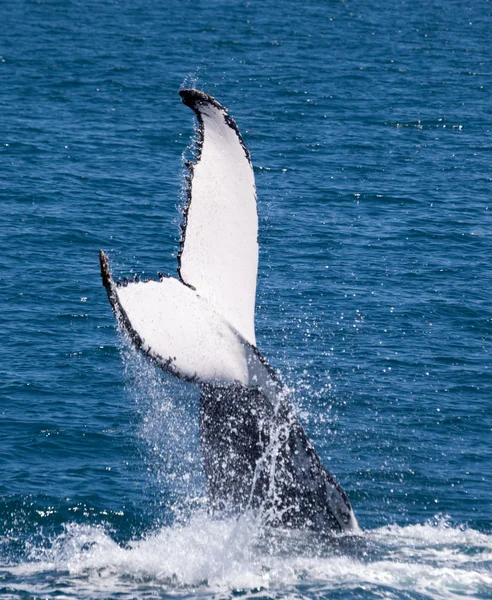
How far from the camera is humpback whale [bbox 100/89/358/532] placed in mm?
9094

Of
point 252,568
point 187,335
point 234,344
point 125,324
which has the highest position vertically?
point 125,324

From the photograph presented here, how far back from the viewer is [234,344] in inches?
357

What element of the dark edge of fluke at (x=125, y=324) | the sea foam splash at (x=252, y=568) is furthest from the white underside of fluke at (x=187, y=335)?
the sea foam splash at (x=252, y=568)

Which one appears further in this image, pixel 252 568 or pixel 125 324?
pixel 252 568

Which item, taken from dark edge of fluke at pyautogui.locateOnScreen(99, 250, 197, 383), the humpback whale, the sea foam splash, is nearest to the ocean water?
the sea foam splash

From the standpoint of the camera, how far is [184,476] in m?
14.9

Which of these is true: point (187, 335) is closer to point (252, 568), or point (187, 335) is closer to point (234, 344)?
point (234, 344)

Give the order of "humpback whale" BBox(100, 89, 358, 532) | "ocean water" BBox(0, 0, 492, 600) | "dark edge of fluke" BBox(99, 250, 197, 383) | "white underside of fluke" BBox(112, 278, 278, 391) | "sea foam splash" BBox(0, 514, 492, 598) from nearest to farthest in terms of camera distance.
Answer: "dark edge of fluke" BBox(99, 250, 197, 383)
"white underside of fluke" BBox(112, 278, 278, 391)
"humpback whale" BBox(100, 89, 358, 532)
"sea foam splash" BBox(0, 514, 492, 598)
"ocean water" BBox(0, 0, 492, 600)

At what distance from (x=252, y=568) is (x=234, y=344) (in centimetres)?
337

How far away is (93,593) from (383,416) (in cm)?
695

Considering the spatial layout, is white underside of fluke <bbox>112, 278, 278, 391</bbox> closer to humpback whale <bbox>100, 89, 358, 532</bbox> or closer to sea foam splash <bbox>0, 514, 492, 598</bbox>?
humpback whale <bbox>100, 89, 358, 532</bbox>

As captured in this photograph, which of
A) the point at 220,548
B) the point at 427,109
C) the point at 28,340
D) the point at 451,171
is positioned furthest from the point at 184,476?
the point at 427,109

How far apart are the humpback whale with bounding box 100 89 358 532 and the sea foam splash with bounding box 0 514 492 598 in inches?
23.5

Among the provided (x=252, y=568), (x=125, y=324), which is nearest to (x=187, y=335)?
(x=125, y=324)
